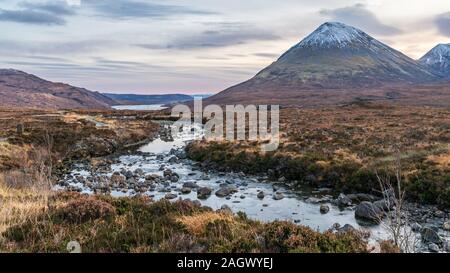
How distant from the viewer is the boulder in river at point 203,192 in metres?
23.0

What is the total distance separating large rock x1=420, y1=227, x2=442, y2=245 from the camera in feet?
48.3

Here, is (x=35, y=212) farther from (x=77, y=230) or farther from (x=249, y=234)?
(x=249, y=234)

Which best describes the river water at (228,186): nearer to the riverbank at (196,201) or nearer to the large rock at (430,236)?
the riverbank at (196,201)

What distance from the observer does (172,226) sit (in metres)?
11.2

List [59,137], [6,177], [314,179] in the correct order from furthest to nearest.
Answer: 1. [59,137]
2. [314,179]
3. [6,177]

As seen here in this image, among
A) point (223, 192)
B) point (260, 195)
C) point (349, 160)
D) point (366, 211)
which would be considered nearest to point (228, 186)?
point (223, 192)

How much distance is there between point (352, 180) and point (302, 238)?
15732 mm

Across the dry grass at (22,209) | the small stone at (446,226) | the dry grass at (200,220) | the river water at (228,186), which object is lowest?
the river water at (228,186)

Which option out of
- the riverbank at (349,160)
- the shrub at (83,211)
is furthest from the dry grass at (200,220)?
the riverbank at (349,160)

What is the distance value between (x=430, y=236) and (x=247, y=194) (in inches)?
411

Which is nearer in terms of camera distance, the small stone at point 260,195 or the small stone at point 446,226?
the small stone at point 446,226

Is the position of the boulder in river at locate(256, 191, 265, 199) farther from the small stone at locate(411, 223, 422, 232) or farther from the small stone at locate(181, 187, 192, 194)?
the small stone at locate(411, 223, 422, 232)
